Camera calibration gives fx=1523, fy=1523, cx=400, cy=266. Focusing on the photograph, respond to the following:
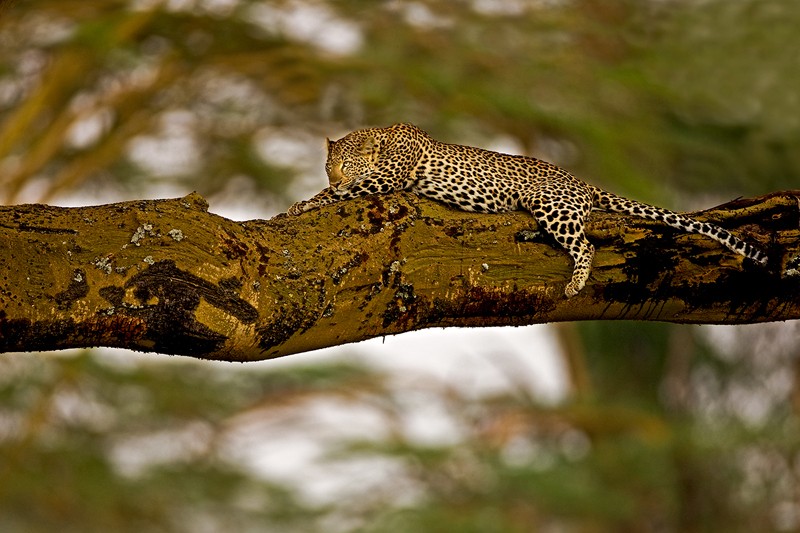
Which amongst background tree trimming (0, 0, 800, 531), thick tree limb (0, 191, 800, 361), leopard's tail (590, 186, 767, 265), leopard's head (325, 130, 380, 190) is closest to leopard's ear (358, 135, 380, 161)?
leopard's head (325, 130, 380, 190)

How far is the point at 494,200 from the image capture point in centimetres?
486

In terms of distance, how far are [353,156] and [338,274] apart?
3.44 feet

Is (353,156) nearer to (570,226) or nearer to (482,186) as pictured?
(482,186)

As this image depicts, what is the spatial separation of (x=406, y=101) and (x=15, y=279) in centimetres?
1000

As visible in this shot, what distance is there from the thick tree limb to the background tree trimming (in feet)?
17.8

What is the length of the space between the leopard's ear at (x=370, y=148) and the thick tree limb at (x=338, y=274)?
0.59 m

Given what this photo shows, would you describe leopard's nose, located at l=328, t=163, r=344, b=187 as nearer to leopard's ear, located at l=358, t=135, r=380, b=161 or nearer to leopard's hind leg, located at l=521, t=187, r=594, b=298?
leopard's ear, located at l=358, t=135, r=380, b=161

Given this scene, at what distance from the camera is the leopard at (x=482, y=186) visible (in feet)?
15.0

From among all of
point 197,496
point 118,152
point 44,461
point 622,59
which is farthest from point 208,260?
point 197,496

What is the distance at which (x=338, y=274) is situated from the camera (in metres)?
4.24

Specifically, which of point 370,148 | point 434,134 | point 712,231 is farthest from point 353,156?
point 434,134

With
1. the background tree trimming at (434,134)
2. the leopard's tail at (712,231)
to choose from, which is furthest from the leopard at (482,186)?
the background tree trimming at (434,134)

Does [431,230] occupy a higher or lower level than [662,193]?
lower

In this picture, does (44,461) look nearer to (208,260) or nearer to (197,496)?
(197,496)
